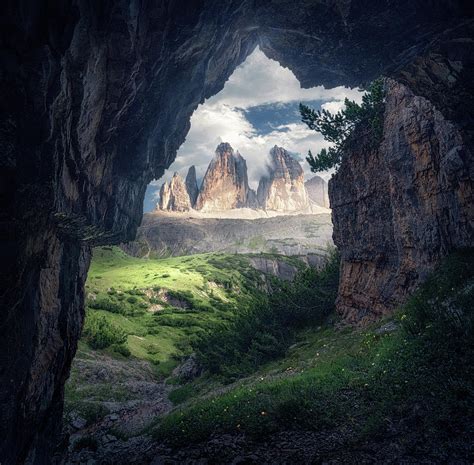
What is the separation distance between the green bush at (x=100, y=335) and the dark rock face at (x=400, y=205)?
3281cm

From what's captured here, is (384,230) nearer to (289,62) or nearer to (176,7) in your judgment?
(289,62)

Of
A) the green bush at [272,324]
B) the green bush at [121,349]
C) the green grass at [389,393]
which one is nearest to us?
the green grass at [389,393]

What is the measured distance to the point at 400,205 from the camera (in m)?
30.1

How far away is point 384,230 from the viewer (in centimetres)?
3378

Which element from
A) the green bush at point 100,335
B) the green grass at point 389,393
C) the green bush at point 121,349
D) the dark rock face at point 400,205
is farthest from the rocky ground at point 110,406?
the dark rock face at point 400,205

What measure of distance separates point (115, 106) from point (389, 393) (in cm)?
1852

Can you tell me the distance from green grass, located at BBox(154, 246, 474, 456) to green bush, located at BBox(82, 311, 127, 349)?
105ft

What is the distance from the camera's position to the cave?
9.15m

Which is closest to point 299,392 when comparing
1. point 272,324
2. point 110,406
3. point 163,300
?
point 110,406

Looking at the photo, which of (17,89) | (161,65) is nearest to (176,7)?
(161,65)

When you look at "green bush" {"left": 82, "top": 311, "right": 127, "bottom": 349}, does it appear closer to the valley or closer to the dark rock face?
the valley

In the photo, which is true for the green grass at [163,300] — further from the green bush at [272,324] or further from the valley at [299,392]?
the valley at [299,392]

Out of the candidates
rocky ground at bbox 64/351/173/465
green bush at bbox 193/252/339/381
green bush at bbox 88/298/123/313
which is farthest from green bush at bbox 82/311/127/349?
green bush at bbox 88/298/123/313

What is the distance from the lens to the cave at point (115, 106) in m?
9.15
